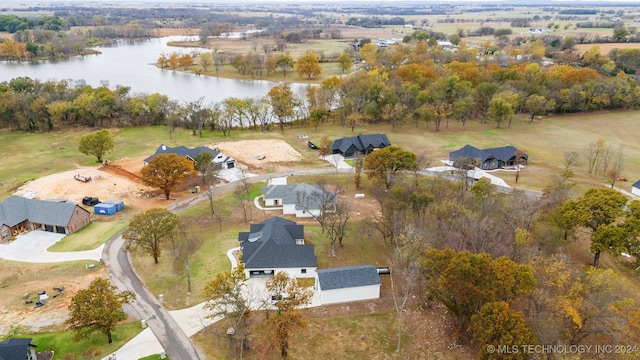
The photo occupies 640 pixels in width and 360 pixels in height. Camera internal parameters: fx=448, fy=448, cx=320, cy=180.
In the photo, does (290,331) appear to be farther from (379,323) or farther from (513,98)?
(513,98)

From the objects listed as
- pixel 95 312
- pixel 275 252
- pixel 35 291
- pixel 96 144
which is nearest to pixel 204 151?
pixel 96 144

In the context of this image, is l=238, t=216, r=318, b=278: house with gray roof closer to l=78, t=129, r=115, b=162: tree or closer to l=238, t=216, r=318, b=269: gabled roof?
l=238, t=216, r=318, b=269: gabled roof

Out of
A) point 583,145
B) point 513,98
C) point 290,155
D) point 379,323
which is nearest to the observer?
point 379,323

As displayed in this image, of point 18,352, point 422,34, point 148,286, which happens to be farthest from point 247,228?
point 422,34

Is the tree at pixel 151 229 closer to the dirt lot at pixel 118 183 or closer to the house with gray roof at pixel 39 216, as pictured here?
the house with gray roof at pixel 39 216

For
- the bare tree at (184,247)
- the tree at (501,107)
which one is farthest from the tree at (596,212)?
the tree at (501,107)

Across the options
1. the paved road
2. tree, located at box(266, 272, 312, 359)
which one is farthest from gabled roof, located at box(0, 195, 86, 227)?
tree, located at box(266, 272, 312, 359)

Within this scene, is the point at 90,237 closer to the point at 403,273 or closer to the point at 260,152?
the point at 260,152
